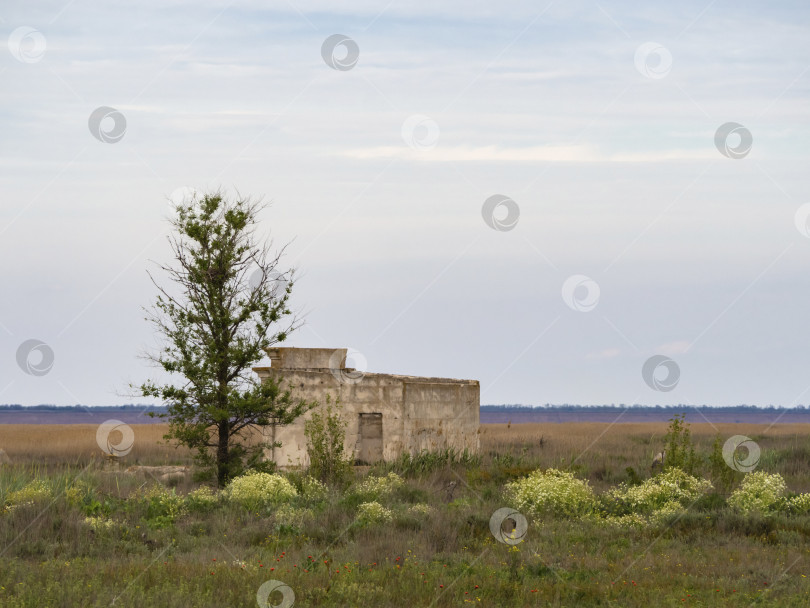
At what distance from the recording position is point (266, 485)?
18734 mm

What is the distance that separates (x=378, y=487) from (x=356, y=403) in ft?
22.6

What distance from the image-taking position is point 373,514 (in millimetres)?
16703

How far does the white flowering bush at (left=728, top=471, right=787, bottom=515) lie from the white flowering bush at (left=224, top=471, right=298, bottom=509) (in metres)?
9.15

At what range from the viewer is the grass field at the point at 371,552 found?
11.4m

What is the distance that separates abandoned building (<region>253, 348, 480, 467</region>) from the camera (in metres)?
25.7

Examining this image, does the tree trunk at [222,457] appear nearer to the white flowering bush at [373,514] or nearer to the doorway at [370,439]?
the doorway at [370,439]

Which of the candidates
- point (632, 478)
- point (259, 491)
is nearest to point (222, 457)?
point (259, 491)

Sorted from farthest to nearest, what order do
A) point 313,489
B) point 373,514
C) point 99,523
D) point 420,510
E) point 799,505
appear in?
point 313,489 → point 799,505 → point 420,510 → point 373,514 → point 99,523

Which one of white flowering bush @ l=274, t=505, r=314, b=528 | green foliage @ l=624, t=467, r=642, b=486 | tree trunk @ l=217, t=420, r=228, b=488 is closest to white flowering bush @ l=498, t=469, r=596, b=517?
green foliage @ l=624, t=467, r=642, b=486

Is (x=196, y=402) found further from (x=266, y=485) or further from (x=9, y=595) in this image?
(x=9, y=595)

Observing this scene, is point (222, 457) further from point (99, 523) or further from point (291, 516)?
point (99, 523)

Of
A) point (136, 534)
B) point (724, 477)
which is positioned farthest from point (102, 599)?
point (724, 477)

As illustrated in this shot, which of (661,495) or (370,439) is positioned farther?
(370,439)

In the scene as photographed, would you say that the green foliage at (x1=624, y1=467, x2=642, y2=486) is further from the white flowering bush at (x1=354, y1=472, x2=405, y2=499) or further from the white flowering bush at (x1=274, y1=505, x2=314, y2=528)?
the white flowering bush at (x1=274, y1=505, x2=314, y2=528)
